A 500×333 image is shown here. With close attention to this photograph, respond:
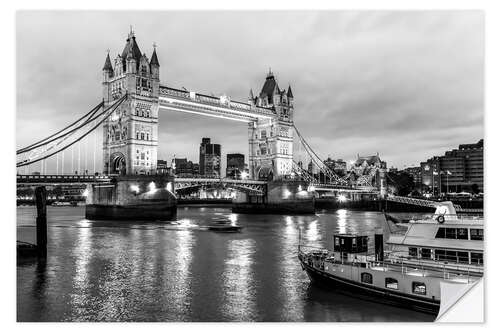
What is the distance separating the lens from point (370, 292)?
14539 millimetres

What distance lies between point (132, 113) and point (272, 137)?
25.5m

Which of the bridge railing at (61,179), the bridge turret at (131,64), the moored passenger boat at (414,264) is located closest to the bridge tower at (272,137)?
the bridge turret at (131,64)

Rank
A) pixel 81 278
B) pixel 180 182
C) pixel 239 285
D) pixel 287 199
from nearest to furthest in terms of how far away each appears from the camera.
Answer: pixel 239 285 < pixel 81 278 < pixel 180 182 < pixel 287 199

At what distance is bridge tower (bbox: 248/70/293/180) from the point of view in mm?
69125

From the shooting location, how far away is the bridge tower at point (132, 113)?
4850cm

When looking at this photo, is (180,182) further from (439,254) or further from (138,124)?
(439,254)

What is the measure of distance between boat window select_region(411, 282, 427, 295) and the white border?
1444mm

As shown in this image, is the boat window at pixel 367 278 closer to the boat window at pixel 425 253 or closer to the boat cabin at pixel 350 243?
the boat cabin at pixel 350 243

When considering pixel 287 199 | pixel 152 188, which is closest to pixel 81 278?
pixel 152 188

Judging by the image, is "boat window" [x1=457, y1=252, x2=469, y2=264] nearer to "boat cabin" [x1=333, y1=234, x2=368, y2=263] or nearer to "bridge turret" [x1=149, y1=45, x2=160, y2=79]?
"boat cabin" [x1=333, y1=234, x2=368, y2=263]

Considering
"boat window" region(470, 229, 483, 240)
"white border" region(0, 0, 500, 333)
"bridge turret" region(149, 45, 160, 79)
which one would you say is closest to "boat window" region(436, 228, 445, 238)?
"boat window" region(470, 229, 483, 240)

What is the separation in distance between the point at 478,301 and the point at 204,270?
35.3ft

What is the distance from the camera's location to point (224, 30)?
49.4 ft
